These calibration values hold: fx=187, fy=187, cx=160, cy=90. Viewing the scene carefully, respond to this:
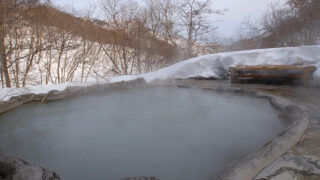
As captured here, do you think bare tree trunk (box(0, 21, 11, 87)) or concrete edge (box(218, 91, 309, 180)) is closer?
concrete edge (box(218, 91, 309, 180))

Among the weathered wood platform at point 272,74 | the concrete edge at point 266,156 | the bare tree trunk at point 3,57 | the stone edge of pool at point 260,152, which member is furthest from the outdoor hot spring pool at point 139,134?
the bare tree trunk at point 3,57

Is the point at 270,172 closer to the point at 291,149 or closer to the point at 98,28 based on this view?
the point at 291,149

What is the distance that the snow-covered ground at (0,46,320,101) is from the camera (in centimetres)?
330

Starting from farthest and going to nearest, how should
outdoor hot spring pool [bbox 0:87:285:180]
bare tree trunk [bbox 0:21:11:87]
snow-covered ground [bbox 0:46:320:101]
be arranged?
1. bare tree trunk [bbox 0:21:11:87]
2. snow-covered ground [bbox 0:46:320:101]
3. outdoor hot spring pool [bbox 0:87:285:180]

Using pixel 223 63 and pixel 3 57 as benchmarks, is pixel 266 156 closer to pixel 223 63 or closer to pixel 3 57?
pixel 223 63

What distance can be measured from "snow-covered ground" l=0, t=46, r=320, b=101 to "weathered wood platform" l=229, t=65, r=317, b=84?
198mm

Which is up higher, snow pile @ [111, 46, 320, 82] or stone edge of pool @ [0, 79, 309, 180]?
snow pile @ [111, 46, 320, 82]

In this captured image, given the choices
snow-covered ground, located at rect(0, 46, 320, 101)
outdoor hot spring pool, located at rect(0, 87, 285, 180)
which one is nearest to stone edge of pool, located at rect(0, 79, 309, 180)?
outdoor hot spring pool, located at rect(0, 87, 285, 180)

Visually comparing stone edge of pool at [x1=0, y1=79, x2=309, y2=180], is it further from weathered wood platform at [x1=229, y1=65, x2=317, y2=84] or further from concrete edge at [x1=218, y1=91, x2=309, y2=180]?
weathered wood platform at [x1=229, y1=65, x2=317, y2=84]

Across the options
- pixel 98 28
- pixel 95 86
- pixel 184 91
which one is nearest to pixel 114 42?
pixel 98 28

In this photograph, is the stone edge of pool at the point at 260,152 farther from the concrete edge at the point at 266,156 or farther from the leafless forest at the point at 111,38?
the leafless forest at the point at 111,38

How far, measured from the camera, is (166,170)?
4.21ft

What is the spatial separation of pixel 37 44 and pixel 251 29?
743 cm

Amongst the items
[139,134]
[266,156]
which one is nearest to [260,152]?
[266,156]
